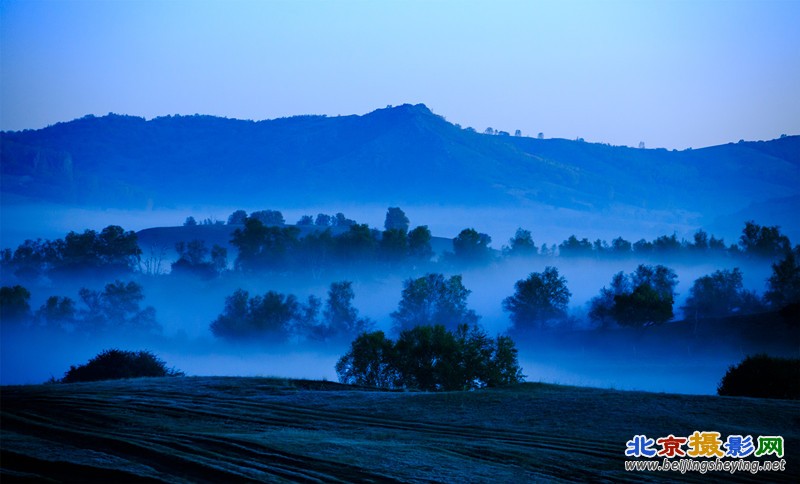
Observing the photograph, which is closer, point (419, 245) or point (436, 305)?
point (436, 305)

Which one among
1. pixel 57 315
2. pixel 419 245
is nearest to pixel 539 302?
pixel 419 245

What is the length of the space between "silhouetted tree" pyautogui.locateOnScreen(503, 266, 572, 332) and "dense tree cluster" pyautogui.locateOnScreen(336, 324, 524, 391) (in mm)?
57800

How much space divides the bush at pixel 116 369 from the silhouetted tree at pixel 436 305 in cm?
7202

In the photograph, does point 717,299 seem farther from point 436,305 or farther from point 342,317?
point 342,317

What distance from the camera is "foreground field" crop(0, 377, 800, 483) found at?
24281mm

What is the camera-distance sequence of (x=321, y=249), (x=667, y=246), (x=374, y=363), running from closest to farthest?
(x=374, y=363) < (x=321, y=249) < (x=667, y=246)

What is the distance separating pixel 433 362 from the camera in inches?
2554

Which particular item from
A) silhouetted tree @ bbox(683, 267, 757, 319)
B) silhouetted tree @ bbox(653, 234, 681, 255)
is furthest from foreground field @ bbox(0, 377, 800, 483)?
silhouetted tree @ bbox(653, 234, 681, 255)

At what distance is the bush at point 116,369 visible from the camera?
5611 cm

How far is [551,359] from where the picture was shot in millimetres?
112375

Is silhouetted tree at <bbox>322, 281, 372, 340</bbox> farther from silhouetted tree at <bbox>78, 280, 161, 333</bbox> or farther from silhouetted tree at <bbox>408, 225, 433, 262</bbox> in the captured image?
silhouetted tree at <bbox>408, 225, 433, 262</bbox>

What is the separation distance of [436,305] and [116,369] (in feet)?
260

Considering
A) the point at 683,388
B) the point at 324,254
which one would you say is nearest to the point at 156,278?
the point at 324,254

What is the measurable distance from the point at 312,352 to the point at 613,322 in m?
46.5
